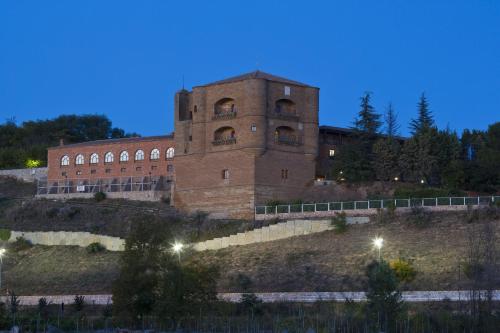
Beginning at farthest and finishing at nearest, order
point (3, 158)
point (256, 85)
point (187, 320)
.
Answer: point (3, 158) < point (256, 85) < point (187, 320)

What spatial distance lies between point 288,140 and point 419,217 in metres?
14.1

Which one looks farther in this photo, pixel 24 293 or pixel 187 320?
pixel 24 293

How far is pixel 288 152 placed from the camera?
2911 inches

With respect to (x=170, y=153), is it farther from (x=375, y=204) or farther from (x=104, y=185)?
(x=375, y=204)

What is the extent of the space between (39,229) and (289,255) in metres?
21.1

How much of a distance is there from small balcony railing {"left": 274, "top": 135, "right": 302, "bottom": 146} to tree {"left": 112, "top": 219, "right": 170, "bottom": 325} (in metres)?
26.0

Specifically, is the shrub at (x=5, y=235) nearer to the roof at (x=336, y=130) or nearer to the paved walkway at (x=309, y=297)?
the paved walkway at (x=309, y=297)

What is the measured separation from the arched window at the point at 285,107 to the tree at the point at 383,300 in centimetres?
3325

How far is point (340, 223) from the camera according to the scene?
64.1 m

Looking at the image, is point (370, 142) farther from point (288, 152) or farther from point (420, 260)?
point (420, 260)

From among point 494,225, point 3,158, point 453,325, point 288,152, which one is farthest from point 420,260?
point 3,158

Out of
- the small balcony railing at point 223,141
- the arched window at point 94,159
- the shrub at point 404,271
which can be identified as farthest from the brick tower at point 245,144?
the shrub at point 404,271

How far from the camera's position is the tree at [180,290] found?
149ft

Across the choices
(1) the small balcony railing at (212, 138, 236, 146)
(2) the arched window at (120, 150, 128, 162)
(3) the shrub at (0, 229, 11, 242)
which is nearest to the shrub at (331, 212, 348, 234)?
(1) the small balcony railing at (212, 138, 236, 146)
